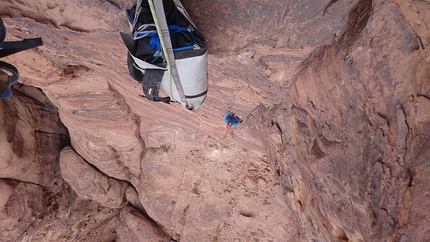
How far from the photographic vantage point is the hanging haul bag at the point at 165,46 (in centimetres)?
196

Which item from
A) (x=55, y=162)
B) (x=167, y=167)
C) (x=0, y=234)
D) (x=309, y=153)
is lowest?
(x=0, y=234)

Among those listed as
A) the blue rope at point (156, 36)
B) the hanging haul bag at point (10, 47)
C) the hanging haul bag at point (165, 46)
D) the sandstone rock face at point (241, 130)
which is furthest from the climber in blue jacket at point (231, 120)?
the hanging haul bag at point (10, 47)

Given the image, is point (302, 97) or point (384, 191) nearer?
point (384, 191)

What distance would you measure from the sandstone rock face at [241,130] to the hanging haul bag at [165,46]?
43cm

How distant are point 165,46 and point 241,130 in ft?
9.73

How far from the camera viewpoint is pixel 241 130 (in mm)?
4707

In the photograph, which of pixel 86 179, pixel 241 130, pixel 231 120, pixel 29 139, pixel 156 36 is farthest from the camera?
pixel 86 179

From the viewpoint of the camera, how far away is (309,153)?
3070mm

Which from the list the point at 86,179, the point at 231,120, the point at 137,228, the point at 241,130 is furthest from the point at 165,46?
the point at 137,228

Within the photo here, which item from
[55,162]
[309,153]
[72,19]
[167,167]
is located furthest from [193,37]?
[55,162]

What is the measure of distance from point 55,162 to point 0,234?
190cm

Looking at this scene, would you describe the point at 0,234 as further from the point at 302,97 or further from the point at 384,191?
the point at 384,191

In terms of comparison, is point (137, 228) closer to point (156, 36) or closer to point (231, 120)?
point (231, 120)

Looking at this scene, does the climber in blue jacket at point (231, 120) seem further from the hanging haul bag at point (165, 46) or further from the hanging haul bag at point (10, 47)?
the hanging haul bag at point (10, 47)
